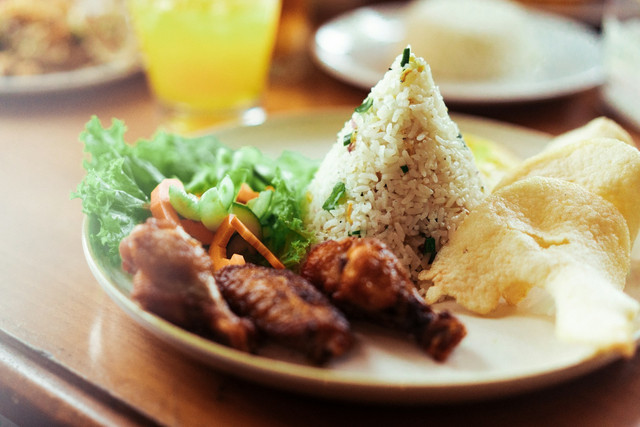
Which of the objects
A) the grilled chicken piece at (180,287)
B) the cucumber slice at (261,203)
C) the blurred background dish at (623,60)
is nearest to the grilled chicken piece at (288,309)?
the grilled chicken piece at (180,287)

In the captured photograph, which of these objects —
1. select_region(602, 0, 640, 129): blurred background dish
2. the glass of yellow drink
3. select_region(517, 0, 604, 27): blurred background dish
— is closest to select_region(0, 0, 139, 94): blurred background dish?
the glass of yellow drink

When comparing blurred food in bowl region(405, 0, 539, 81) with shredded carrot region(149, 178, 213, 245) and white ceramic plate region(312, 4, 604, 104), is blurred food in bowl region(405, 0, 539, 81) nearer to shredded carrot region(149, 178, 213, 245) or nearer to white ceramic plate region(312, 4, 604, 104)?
white ceramic plate region(312, 4, 604, 104)

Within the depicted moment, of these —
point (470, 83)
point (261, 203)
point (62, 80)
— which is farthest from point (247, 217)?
point (470, 83)

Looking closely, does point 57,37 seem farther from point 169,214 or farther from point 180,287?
point 180,287

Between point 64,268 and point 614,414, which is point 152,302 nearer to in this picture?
point 64,268

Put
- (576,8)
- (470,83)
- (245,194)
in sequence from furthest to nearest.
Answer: (576,8)
(470,83)
(245,194)

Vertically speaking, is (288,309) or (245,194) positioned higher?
(288,309)

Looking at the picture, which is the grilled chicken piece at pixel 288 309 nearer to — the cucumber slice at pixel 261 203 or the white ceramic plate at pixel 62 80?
the cucumber slice at pixel 261 203
